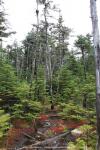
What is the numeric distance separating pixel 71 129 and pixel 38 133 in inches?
90.3

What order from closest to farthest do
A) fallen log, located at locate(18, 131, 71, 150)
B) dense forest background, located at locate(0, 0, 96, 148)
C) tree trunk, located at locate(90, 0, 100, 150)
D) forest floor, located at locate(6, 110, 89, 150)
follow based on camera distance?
tree trunk, located at locate(90, 0, 100, 150) → fallen log, located at locate(18, 131, 71, 150) → forest floor, located at locate(6, 110, 89, 150) → dense forest background, located at locate(0, 0, 96, 148)

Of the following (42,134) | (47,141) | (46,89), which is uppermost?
(46,89)

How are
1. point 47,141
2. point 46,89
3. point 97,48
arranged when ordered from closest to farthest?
point 97,48
point 47,141
point 46,89

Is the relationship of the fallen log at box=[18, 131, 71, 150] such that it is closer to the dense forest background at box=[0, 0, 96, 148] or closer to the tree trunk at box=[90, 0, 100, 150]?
the dense forest background at box=[0, 0, 96, 148]

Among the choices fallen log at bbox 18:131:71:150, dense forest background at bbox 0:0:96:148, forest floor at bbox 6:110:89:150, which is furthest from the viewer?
dense forest background at bbox 0:0:96:148

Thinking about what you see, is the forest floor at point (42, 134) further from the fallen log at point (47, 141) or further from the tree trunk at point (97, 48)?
the tree trunk at point (97, 48)

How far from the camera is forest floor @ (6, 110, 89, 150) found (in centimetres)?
1803

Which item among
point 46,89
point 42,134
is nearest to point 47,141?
point 42,134

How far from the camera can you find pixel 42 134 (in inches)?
802

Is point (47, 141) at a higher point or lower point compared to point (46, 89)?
lower

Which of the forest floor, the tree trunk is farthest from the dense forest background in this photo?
the tree trunk

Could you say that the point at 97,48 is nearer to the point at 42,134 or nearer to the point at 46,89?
the point at 42,134

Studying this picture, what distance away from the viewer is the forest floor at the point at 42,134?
18.0m

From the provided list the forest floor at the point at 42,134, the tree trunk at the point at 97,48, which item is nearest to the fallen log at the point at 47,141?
the forest floor at the point at 42,134
